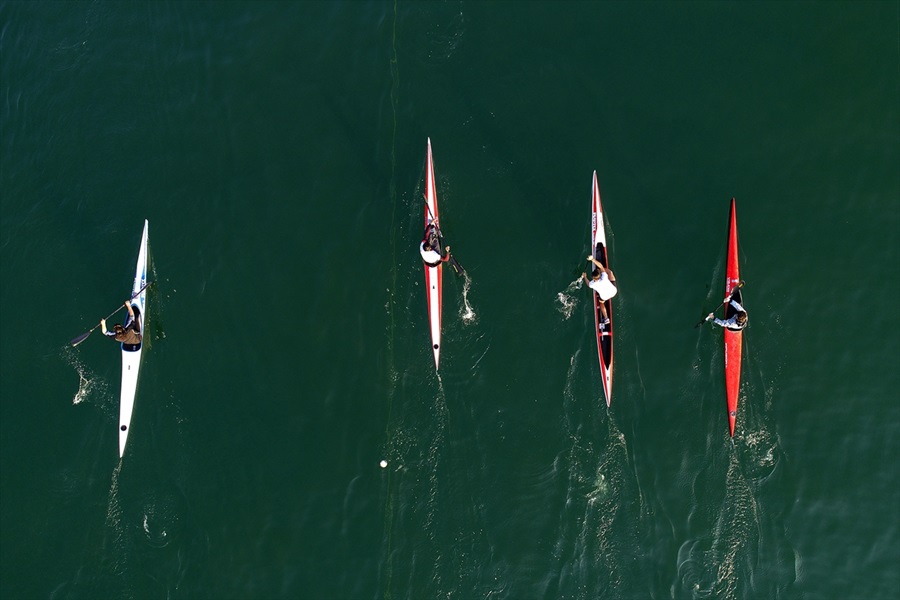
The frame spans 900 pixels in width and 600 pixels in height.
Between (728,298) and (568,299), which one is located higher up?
(568,299)

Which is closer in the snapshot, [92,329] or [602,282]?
[602,282]

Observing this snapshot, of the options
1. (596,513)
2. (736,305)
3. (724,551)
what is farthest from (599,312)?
(724,551)

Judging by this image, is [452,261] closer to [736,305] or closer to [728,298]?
[728,298]

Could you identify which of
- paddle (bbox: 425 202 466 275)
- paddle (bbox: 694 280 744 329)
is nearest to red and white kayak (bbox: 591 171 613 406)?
paddle (bbox: 694 280 744 329)

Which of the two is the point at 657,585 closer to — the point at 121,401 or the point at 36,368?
the point at 121,401

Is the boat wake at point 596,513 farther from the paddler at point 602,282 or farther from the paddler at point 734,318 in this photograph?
the paddler at point 734,318

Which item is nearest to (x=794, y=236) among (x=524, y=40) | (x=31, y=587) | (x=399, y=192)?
(x=524, y=40)

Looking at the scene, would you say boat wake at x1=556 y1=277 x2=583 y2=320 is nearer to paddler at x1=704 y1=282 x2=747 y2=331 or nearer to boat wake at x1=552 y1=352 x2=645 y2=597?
boat wake at x1=552 y1=352 x2=645 y2=597

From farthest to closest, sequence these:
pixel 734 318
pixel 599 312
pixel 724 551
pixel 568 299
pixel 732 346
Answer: pixel 568 299 < pixel 599 312 < pixel 732 346 < pixel 734 318 < pixel 724 551
